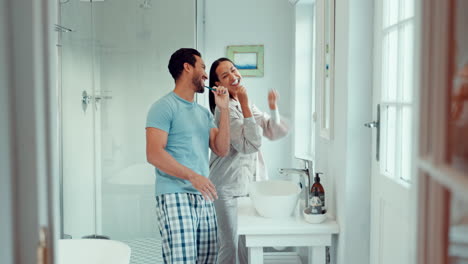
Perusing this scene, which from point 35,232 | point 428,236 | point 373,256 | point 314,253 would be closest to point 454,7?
point 428,236

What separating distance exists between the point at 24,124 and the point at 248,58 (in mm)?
3182

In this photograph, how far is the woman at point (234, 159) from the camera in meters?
2.36

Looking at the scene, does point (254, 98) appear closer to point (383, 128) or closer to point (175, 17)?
point (175, 17)

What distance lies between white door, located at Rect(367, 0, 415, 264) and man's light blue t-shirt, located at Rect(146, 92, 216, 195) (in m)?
0.76

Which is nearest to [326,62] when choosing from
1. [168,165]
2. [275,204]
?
[275,204]

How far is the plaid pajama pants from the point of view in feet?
6.48

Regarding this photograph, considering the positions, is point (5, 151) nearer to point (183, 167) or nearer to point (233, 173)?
point (183, 167)

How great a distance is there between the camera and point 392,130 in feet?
5.59

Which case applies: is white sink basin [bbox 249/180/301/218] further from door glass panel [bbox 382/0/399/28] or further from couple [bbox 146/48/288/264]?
door glass panel [bbox 382/0/399/28]

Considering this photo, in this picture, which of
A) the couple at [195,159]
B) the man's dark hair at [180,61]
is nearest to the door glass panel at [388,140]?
the couple at [195,159]

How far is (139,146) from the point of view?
11.0ft

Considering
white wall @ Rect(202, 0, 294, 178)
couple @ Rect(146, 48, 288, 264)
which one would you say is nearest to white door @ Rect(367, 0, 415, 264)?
couple @ Rect(146, 48, 288, 264)

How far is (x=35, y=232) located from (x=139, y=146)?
8.88 ft

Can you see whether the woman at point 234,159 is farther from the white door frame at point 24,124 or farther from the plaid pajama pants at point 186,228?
the white door frame at point 24,124
